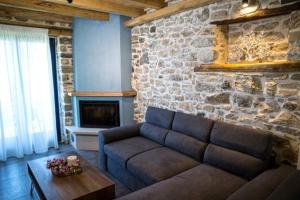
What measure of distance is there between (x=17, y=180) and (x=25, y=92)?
1.61 m

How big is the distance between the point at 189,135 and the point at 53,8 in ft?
9.94

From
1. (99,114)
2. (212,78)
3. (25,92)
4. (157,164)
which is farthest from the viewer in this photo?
(99,114)

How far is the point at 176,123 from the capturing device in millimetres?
3154

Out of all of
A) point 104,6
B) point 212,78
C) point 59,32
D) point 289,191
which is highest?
point 104,6

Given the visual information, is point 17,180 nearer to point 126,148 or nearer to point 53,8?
point 126,148

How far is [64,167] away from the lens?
242 centimetres

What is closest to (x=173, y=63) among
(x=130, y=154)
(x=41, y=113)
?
(x=130, y=154)

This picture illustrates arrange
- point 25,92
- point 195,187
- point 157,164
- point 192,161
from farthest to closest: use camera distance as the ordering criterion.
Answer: point 25,92 < point 192,161 < point 157,164 < point 195,187

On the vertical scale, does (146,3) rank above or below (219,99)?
above

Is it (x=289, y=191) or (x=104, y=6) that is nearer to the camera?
(x=289, y=191)

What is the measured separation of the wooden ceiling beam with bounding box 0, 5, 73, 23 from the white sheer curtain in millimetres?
203

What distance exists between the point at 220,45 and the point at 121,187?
7.77 feet

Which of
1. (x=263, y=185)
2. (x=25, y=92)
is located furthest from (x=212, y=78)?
(x=25, y=92)

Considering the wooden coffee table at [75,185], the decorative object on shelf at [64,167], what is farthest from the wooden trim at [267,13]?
the decorative object on shelf at [64,167]
